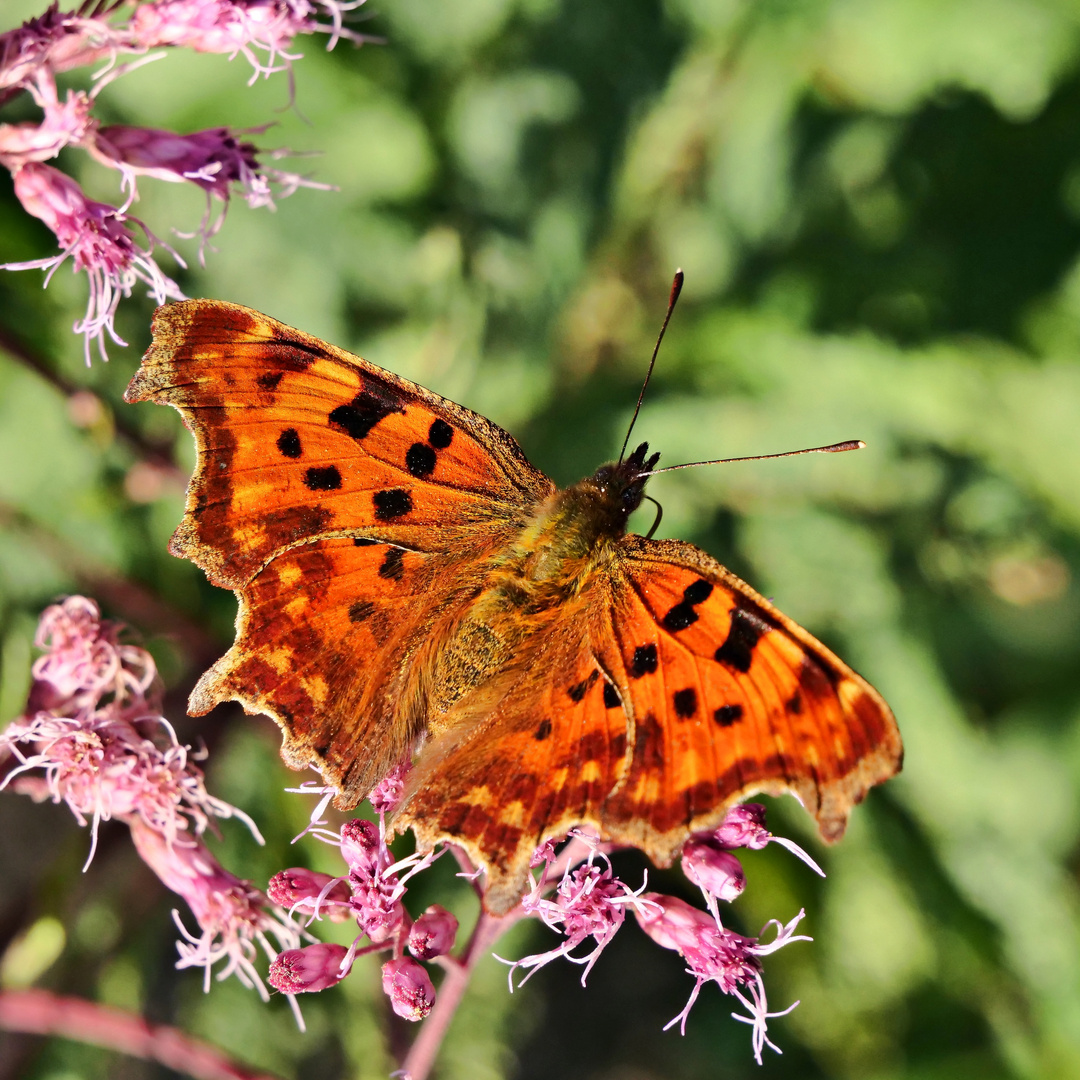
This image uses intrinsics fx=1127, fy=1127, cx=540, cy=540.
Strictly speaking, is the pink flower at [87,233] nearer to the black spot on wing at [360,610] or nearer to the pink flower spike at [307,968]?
the black spot on wing at [360,610]

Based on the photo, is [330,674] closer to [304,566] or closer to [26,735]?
[304,566]

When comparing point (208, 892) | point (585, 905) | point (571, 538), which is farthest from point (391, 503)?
point (208, 892)

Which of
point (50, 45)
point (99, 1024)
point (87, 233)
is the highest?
point (50, 45)

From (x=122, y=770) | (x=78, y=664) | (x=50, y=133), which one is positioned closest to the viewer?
(x=50, y=133)

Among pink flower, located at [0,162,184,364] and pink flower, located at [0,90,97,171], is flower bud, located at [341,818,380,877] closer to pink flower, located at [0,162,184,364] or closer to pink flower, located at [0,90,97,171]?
pink flower, located at [0,162,184,364]

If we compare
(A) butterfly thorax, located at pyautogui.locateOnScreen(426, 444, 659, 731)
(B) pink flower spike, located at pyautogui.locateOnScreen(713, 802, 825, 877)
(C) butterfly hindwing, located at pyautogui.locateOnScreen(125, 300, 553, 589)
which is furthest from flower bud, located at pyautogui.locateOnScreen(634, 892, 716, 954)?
(C) butterfly hindwing, located at pyautogui.locateOnScreen(125, 300, 553, 589)

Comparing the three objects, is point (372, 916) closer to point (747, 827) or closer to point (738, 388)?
point (747, 827)
